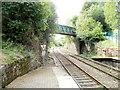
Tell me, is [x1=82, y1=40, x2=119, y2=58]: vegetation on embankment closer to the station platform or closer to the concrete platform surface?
the station platform

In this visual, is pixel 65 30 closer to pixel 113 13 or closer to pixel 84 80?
pixel 113 13

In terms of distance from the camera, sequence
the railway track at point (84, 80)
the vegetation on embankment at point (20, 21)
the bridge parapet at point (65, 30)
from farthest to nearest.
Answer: the bridge parapet at point (65, 30) < the vegetation on embankment at point (20, 21) < the railway track at point (84, 80)

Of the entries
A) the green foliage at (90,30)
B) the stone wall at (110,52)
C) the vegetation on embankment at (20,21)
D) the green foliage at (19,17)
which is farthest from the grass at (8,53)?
the stone wall at (110,52)

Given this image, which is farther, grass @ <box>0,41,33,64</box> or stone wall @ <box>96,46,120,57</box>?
stone wall @ <box>96,46,120,57</box>

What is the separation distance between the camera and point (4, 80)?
4973mm

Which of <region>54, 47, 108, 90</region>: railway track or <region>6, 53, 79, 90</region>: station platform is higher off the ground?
<region>6, 53, 79, 90</region>: station platform

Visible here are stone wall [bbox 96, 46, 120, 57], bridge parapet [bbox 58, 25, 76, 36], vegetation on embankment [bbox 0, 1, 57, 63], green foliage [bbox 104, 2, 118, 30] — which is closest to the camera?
vegetation on embankment [bbox 0, 1, 57, 63]

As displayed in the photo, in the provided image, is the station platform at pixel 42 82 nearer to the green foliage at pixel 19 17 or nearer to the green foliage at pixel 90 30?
the green foliage at pixel 19 17

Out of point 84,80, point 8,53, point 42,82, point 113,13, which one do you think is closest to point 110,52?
point 113,13

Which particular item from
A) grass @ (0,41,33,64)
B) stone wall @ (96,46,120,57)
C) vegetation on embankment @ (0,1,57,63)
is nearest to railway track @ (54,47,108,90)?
grass @ (0,41,33,64)

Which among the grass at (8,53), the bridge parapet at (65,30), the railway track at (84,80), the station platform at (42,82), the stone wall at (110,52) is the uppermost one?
the bridge parapet at (65,30)

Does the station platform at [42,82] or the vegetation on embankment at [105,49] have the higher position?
the vegetation on embankment at [105,49]

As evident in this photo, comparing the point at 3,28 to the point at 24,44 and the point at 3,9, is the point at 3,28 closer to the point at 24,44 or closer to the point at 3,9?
the point at 3,9

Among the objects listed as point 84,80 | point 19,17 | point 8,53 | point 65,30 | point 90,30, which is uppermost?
point 65,30
